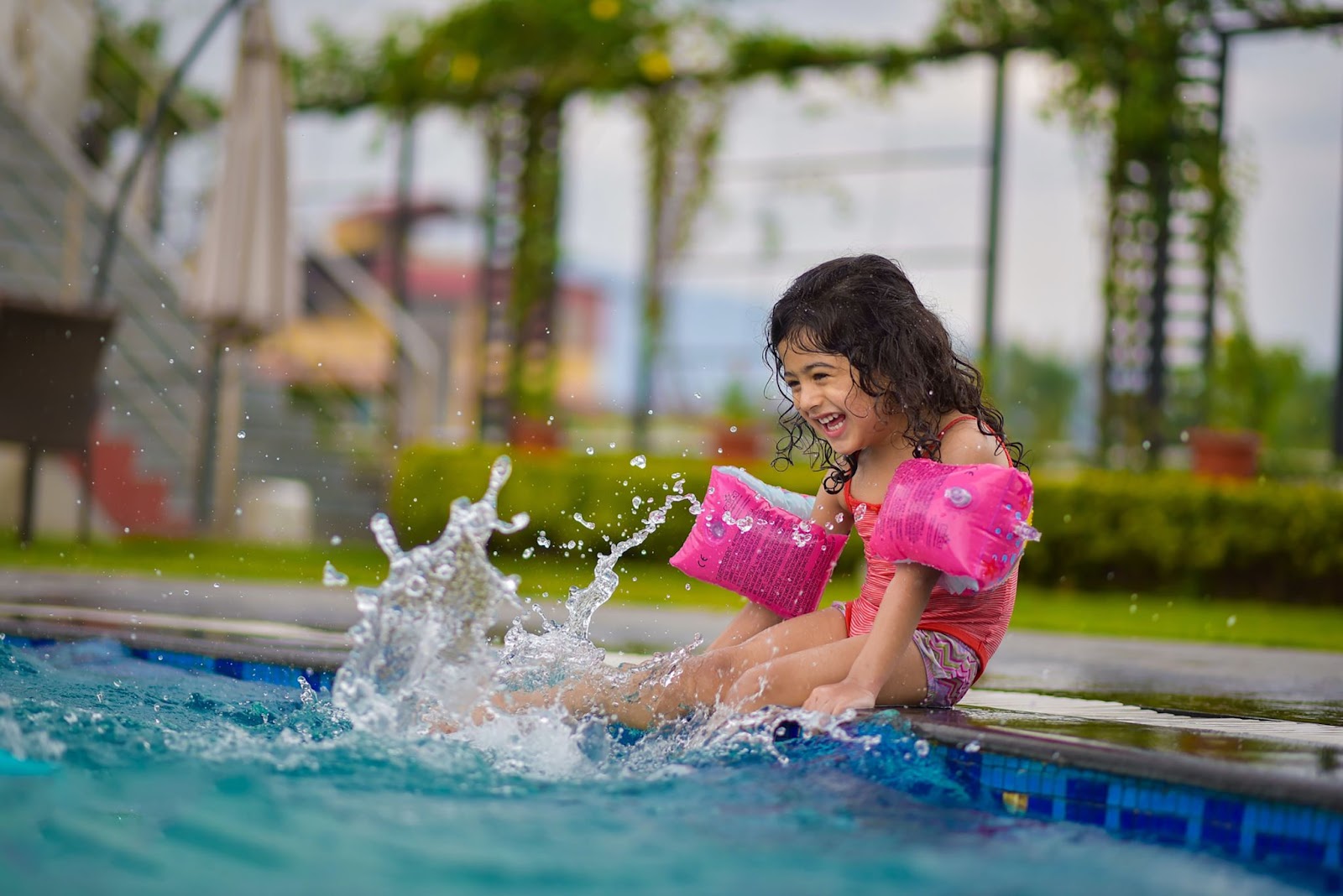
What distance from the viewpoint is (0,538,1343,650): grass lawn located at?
6.00 m

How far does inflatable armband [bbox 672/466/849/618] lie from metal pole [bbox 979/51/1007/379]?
23.0 ft

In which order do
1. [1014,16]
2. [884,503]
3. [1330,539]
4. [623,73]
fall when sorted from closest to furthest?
[884,503] < [1330,539] < [1014,16] < [623,73]

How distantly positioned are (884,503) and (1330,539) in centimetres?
583

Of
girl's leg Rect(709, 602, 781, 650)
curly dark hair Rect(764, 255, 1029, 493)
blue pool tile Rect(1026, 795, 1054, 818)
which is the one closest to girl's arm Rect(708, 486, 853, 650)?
girl's leg Rect(709, 602, 781, 650)

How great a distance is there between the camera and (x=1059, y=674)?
3.96 meters

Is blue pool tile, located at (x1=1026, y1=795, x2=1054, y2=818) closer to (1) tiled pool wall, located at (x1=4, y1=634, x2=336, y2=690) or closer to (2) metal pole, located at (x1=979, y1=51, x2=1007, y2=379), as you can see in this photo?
(1) tiled pool wall, located at (x1=4, y1=634, x2=336, y2=690)

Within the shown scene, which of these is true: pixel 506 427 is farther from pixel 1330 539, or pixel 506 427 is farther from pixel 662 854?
pixel 662 854

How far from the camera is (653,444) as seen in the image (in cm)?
1120

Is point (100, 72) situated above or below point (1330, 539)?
above

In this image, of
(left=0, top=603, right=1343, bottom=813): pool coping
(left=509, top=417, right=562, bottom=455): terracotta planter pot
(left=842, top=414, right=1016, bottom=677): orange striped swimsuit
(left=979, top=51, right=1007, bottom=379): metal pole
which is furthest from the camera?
(left=509, top=417, right=562, bottom=455): terracotta planter pot

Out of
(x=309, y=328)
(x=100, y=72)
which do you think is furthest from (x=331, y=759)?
(x=100, y=72)

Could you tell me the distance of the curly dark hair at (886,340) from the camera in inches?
109

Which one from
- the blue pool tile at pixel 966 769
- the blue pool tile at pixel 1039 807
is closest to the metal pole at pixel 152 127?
the blue pool tile at pixel 966 769

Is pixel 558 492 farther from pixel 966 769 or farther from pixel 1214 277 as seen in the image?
pixel 966 769
